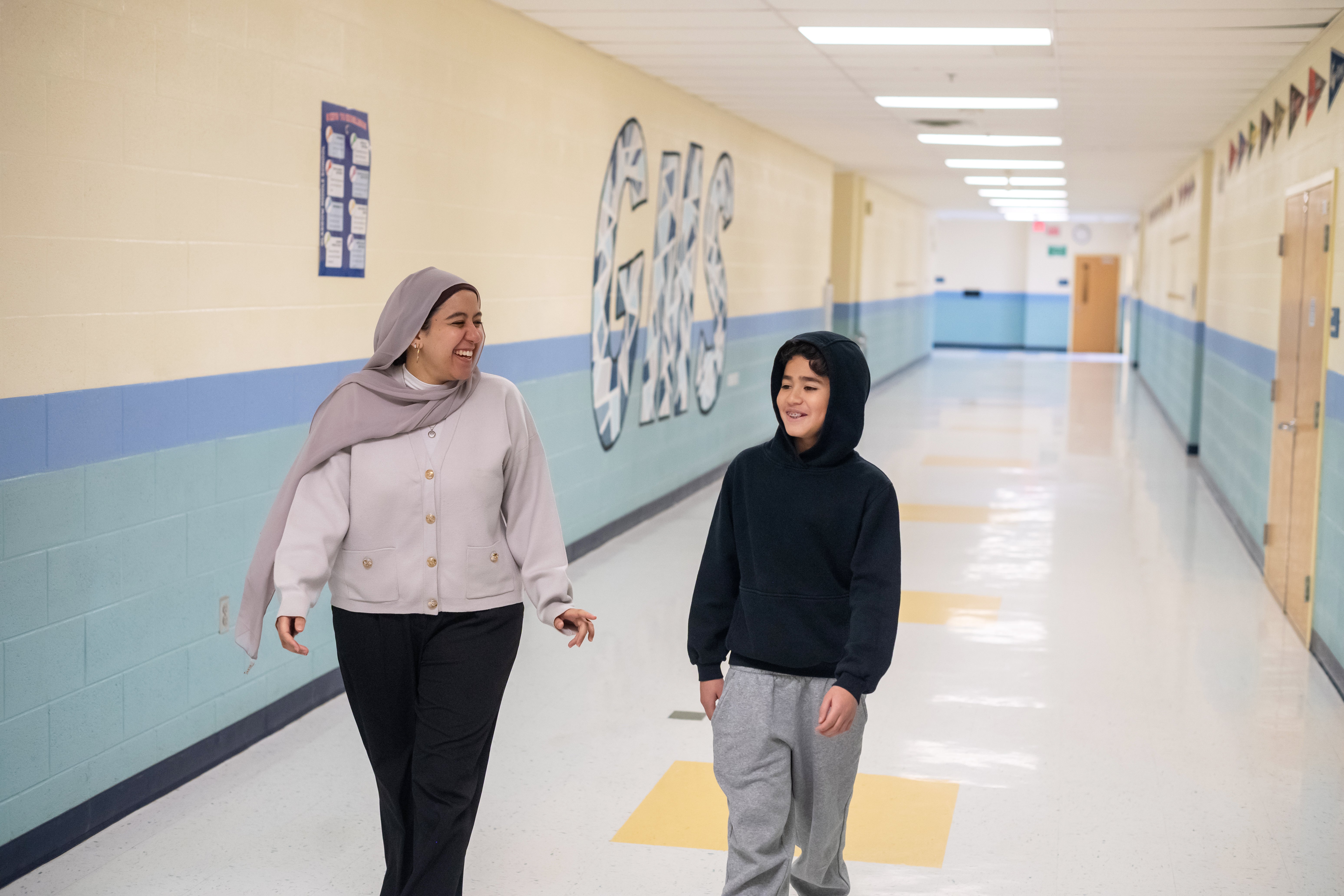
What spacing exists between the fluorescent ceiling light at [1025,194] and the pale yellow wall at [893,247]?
1.29 meters

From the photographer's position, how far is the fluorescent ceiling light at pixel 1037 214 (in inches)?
841

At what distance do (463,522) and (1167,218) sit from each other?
14.7m

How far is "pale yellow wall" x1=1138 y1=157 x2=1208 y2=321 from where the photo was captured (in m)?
11.1

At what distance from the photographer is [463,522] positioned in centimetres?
254

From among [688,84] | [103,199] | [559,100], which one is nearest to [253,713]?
[103,199]

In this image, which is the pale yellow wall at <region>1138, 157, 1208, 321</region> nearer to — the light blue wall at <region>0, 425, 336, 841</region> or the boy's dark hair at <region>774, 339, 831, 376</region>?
the light blue wall at <region>0, 425, 336, 841</region>

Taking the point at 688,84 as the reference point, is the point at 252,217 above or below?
below

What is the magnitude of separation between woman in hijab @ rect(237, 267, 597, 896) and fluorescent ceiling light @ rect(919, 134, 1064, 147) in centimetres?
849

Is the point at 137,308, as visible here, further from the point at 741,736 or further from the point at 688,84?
the point at 688,84

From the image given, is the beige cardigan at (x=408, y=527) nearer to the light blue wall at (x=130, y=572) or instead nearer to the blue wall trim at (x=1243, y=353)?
the light blue wall at (x=130, y=572)

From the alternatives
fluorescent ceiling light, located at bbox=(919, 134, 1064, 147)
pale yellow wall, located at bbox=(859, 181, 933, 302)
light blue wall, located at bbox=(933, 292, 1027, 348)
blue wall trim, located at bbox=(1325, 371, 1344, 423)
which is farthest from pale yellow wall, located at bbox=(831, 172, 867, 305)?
light blue wall, located at bbox=(933, 292, 1027, 348)

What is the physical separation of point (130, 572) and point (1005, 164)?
36.3ft

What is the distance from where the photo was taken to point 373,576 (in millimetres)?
2514

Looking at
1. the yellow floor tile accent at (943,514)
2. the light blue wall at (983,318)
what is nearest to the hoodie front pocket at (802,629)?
the yellow floor tile accent at (943,514)
